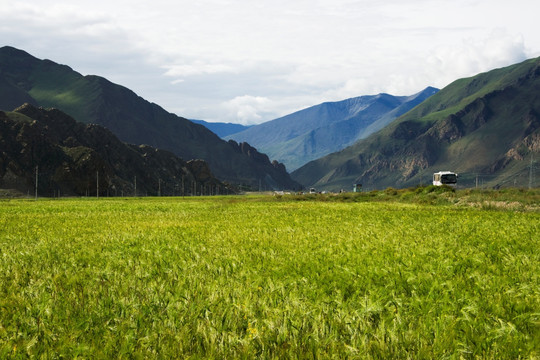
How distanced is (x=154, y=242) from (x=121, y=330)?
7.95 m

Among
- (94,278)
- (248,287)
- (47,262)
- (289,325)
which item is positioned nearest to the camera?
(289,325)

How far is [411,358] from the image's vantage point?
166 inches

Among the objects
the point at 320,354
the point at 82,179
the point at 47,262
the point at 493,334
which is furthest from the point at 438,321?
the point at 82,179

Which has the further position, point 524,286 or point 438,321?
point 524,286

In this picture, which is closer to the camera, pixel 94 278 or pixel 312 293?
Result: pixel 312 293

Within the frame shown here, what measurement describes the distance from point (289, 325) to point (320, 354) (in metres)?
0.74

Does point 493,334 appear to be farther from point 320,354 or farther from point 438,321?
point 320,354

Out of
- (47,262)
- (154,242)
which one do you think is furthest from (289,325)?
(154,242)

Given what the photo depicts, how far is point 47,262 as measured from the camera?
9.31 meters

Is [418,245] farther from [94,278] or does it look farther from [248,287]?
[94,278]

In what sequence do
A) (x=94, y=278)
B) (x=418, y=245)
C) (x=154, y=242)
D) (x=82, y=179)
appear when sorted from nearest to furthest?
(x=94, y=278) → (x=418, y=245) → (x=154, y=242) → (x=82, y=179)

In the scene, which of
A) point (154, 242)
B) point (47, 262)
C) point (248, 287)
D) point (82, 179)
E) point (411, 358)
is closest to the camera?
point (411, 358)

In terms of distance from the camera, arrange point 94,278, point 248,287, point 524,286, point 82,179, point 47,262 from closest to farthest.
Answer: point 524,286
point 248,287
point 94,278
point 47,262
point 82,179

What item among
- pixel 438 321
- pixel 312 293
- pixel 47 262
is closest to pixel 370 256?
pixel 312 293
